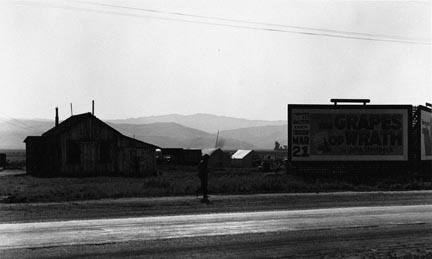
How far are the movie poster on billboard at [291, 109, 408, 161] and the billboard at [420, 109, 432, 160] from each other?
179cm

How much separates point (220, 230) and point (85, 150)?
105 feet

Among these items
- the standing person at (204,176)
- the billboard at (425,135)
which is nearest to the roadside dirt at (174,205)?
the standing person at (204,176)

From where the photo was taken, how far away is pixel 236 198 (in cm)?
1941

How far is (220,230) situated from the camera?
11.5 m

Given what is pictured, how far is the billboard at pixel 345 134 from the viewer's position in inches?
1278

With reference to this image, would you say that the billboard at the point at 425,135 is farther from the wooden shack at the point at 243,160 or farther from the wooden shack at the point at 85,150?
the wooden shack at the point at 243,160

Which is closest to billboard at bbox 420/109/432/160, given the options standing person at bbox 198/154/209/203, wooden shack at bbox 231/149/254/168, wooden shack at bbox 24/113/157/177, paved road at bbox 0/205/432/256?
standing person at bbox 198/154/209/203

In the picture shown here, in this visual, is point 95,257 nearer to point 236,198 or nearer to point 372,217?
point 372,217

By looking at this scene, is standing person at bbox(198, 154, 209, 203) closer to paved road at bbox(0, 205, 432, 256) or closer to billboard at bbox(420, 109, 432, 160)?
paved road at bbox(0, 205, 432, 256)

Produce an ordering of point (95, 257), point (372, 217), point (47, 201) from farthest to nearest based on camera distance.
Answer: point (47, 201)
point (372, 217)
point (95, 257)

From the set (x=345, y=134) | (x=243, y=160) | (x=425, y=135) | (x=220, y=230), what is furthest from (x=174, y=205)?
(x=243, y=160)

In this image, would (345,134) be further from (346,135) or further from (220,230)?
(220,230)

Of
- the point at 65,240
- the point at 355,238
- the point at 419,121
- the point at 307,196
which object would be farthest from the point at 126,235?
the point at 419,121

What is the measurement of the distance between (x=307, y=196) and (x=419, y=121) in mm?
16707
